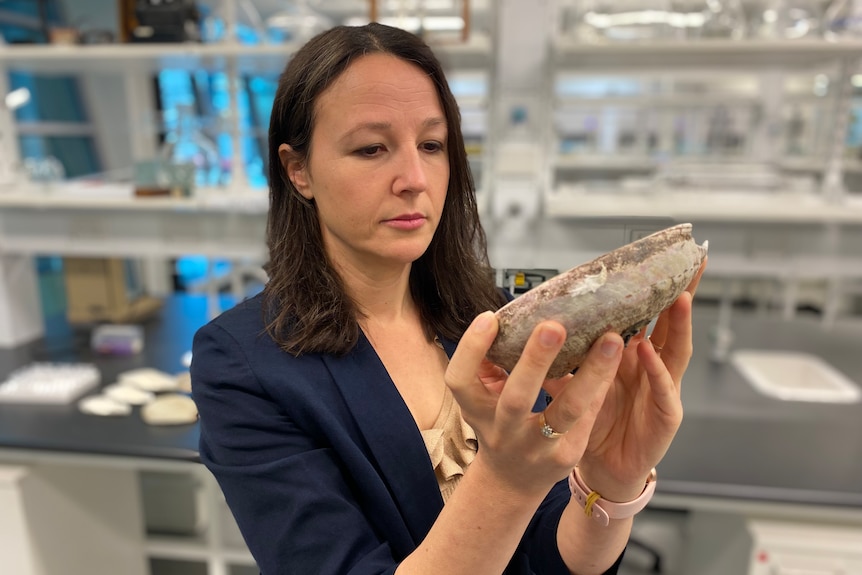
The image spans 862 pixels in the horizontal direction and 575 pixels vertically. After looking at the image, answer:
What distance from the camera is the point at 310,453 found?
571mm

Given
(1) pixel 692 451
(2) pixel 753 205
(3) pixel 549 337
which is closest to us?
(3) pixel 549 337

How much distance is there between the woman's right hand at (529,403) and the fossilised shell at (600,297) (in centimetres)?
2

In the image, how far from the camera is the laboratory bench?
1230 millimetres

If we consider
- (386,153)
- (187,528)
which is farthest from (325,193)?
(187,528)

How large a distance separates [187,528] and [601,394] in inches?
72.6

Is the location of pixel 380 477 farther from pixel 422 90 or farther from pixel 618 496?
pixel 422 90

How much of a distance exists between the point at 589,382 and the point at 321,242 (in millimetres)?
371

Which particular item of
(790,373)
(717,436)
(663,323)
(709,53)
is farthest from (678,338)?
(790,373)

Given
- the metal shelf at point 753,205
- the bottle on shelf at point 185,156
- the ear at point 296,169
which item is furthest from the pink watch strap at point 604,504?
the bottle on shelf at point 185,156

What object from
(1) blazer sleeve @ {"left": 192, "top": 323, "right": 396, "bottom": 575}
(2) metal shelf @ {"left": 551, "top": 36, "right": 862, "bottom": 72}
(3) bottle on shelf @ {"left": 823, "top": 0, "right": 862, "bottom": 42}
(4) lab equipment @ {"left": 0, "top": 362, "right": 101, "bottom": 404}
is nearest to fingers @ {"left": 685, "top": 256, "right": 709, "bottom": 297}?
(1) blazer sleeve @ {"left": 192, "top": 323, "right": 396, "bottom": 575}

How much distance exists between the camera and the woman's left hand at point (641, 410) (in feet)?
1.67

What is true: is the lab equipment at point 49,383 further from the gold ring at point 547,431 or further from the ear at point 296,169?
the gold ring at point 547,431

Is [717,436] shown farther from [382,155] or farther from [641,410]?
[382,155]

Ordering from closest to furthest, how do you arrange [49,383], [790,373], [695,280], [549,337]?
[549,337] < [695,280] < [49,383] < [790,373]
